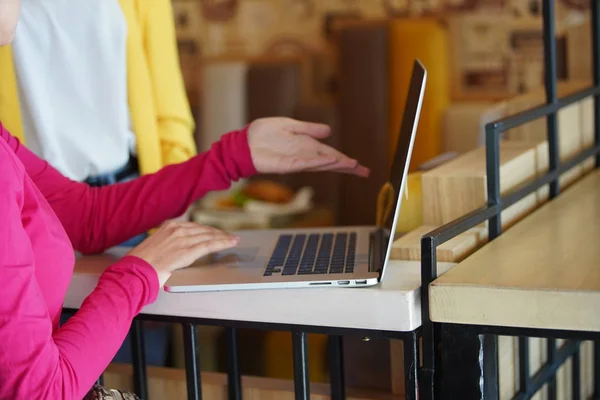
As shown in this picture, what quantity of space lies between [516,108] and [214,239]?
819 mm

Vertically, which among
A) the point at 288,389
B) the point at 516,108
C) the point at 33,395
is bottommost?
the point at 288,389

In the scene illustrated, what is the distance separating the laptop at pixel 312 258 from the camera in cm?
104

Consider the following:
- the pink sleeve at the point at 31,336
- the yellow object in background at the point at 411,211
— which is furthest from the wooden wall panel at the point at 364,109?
the pink sleeve at the point at 31,336

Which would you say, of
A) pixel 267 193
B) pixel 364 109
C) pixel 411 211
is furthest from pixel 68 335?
pixel 364 109

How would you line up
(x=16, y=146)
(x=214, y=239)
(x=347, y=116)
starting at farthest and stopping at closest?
(x=347, y=116) < (x=16, y=146) < (x=214, y=239)

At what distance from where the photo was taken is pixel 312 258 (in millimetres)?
1163

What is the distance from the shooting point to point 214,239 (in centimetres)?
114

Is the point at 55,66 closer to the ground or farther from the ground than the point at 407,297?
farther from the ground

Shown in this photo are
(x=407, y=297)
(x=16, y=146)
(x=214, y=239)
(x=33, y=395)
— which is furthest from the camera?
(x=16, y=146)

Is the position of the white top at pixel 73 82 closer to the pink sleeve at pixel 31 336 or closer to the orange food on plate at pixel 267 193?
the pink sleeve at pixel 31 336

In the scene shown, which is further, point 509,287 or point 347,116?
point 347,116

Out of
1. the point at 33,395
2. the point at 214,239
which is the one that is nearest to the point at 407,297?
the point at 214,239

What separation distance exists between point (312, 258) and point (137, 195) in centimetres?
32

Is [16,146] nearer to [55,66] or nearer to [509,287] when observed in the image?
[55,66]
